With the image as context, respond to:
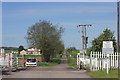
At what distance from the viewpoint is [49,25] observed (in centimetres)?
6050

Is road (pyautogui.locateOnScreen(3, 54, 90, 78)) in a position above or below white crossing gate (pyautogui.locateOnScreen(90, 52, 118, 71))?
below

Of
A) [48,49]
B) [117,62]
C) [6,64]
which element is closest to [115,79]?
[117,62]

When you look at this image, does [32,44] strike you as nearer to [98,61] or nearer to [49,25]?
[49,25]

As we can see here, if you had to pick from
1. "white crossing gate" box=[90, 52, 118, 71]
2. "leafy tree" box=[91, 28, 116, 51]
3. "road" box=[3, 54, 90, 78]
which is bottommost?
"road" box=[3, 54, 90, 78]

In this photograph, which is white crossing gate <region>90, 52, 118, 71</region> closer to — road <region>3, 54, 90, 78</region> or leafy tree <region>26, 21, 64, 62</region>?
road <region>3, 54, 90, 78</region>

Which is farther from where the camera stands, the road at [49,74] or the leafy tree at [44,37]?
the leafy tree at [44,37]

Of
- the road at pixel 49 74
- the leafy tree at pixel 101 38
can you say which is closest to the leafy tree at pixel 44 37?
the leafy tree at pixel 101 38

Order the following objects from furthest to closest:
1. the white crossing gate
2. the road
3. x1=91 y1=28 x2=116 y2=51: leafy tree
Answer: x1=91 y1=28 x2=116 y2=51: leafy tree
the white crossing gate
the road

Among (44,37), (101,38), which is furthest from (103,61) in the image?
(44,37)

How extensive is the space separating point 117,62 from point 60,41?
40180 mm

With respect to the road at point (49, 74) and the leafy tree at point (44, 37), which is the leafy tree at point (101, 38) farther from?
the road at point (49, 74)

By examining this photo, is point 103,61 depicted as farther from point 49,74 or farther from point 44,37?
point 44,37

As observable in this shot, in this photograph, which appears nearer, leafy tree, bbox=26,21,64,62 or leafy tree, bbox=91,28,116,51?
leafy tree, bbox=91,28,116,51

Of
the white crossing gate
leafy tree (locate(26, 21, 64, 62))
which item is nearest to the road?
the white crossing gate
